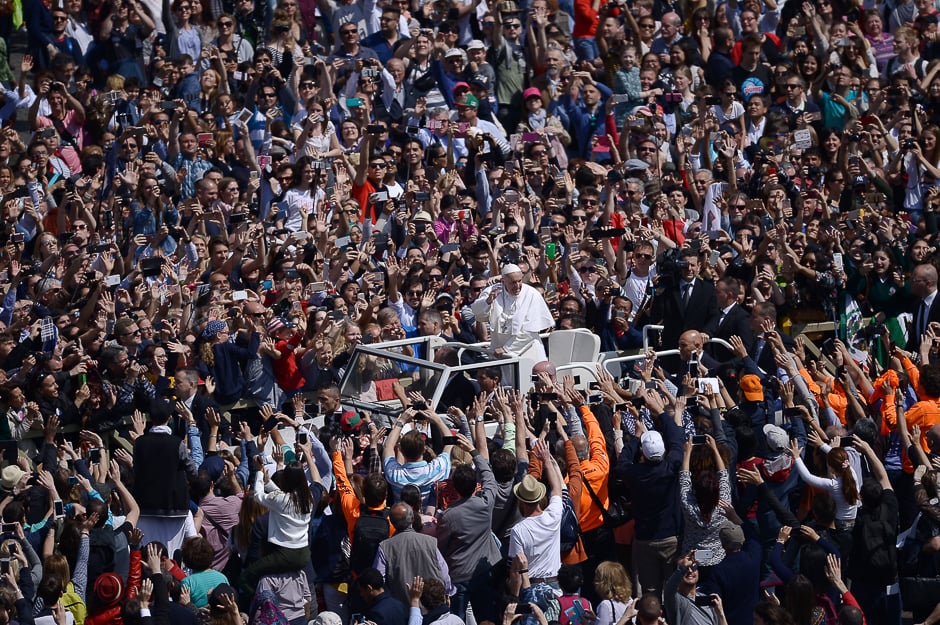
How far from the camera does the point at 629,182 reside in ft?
58.3

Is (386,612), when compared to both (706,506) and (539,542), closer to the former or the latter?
(539,542)

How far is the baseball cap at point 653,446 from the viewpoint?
1196 centimetres

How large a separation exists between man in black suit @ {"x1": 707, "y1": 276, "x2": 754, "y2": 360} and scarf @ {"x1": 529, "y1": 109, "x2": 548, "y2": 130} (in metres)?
4.99

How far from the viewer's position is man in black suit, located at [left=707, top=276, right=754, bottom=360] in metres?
15.0

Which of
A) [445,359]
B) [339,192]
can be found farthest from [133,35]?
[445,359]

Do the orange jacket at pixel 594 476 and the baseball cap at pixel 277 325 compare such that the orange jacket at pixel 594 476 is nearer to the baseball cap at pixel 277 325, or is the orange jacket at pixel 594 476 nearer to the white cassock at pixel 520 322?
the white cassock at pixel 520 322

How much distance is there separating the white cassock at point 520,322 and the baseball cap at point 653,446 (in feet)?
7.19

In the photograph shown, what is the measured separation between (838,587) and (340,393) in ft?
15.5

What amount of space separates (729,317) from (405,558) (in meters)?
4.96

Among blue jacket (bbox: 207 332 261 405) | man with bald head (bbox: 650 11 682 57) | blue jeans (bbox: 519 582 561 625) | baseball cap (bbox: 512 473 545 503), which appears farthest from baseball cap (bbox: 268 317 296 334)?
man with bald head (bbox: 650 11 682 57)

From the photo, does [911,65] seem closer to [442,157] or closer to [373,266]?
[442,157]

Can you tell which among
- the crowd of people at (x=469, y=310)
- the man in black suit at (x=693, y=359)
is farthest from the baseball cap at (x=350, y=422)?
the man in black suit at (x=693, y=359)

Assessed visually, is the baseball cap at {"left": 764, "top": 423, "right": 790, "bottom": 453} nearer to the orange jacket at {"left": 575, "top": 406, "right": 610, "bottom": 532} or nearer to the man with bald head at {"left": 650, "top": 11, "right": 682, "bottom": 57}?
the orange jacket at {"left": 575, "top": 406, "right": 610, "bottom": 532}

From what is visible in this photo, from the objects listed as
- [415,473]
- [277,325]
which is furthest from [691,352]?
[277,325]
